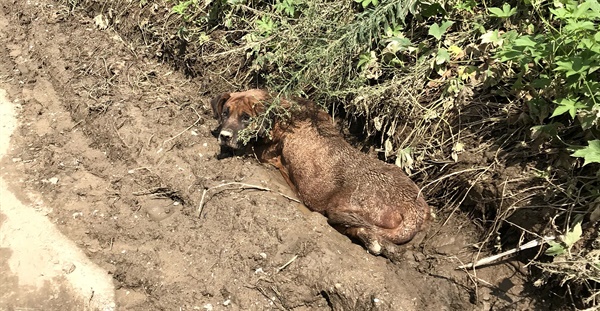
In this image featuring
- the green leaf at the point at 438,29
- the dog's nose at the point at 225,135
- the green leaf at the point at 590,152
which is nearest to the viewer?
the green leaf at the point at 590,152

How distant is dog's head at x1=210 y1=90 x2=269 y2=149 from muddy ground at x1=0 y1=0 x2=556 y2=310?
1.20 ft

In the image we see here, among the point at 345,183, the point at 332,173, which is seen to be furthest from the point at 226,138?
the point at 345,183

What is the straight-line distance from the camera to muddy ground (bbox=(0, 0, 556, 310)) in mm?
4004

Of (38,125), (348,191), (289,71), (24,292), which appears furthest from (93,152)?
(348,191)

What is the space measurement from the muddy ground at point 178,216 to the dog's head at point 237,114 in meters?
0.37

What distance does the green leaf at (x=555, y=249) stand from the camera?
3.43 m

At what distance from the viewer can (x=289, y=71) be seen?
537cm

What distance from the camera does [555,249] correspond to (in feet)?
11.3

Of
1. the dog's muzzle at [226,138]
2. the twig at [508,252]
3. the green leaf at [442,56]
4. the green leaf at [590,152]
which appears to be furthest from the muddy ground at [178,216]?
the green leaf at [442,56]

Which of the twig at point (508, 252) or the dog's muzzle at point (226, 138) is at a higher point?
the dog's muzzle at point (226, 138)

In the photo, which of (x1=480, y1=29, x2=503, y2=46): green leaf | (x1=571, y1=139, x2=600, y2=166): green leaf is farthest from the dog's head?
(x1=571, y1=139, x2=600, y2=166): green leaf

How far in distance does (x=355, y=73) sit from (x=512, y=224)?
230 centimetres

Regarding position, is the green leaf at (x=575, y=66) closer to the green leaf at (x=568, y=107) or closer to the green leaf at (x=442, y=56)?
the green leaf at (x=568, y=107)

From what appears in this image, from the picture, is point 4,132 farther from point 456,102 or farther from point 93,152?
point 456,102
